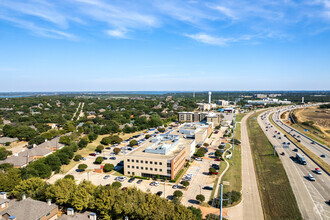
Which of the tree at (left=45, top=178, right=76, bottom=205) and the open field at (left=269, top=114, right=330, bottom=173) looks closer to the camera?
the tree at (left=45, top=178, right=76, bottom=205)

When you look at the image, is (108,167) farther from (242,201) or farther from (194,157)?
(242,201)

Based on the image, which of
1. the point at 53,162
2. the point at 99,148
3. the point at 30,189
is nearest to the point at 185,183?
the point at 30,189

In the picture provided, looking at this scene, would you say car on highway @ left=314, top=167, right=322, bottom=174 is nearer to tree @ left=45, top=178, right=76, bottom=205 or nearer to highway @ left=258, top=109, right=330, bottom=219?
highway @ left=258, top=109, right=330, bottom=219

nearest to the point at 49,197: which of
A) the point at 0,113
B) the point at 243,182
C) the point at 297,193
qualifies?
the point at 243,182

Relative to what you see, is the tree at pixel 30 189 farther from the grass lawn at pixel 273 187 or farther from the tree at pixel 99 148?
the grass lawn at pixel 273 187

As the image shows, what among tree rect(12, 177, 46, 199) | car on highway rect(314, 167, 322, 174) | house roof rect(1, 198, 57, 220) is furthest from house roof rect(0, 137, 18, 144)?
car on highway rect(314, 167, 322, 174)

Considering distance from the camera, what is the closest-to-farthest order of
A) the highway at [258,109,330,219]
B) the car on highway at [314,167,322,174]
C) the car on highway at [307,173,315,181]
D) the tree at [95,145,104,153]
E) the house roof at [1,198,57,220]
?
the house roof at [1,198,57,220], the highway at [258,109,330,219], the car on highway at [307,173,315,181], the car on highway at [314,167,322,174], the tree at [95,145,104,153]
